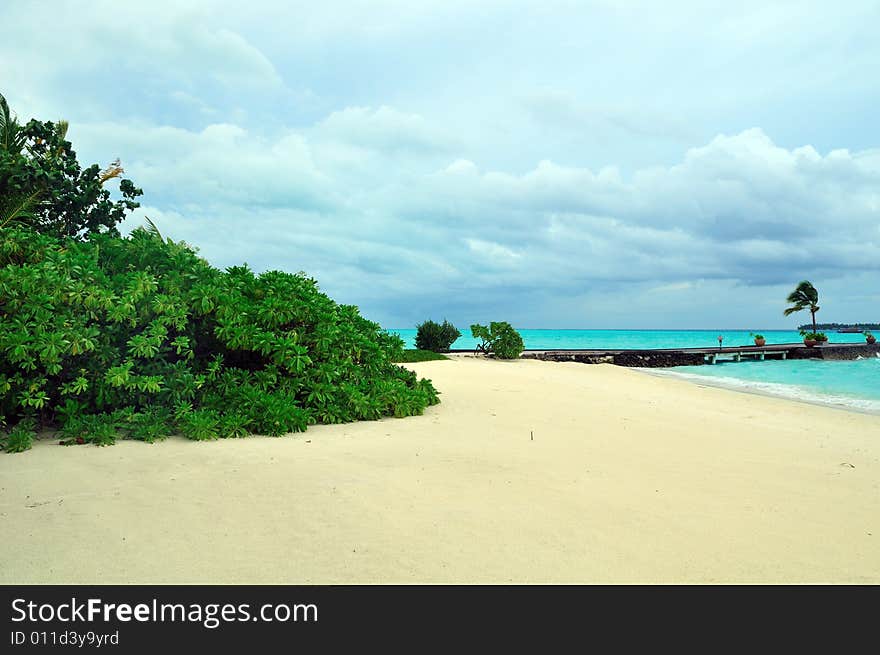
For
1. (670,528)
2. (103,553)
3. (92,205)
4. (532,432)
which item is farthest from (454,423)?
(92,205)

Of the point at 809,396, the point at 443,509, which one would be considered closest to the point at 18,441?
the point at 443,509

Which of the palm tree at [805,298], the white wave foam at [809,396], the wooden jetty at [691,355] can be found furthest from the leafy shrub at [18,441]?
the palm tree at [805,298]

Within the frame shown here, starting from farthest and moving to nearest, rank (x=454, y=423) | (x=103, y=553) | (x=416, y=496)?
(x=454, y=423), (x=416, y=496), (x=103, y=553)

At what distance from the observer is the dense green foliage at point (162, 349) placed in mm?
6184

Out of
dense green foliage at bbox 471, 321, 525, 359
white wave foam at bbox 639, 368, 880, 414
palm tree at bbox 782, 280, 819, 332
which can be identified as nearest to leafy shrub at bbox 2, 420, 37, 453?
white wave foam at bbox 639, 368, 880, 414

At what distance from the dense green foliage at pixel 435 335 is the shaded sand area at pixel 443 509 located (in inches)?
789

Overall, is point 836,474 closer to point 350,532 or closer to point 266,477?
point 350,532

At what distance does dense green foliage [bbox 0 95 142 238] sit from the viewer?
11.2 m

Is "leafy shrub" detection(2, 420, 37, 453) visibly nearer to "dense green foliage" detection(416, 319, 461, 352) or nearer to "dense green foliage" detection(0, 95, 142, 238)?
"dense green foliage" detection(0, 95, 142, 238)

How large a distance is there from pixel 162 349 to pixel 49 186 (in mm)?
7592

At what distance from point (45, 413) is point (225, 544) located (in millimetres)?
4834

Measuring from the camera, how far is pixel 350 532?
3.64 metres

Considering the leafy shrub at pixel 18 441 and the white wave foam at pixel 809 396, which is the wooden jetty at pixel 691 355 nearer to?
the white wave foam at pixel 809 396
